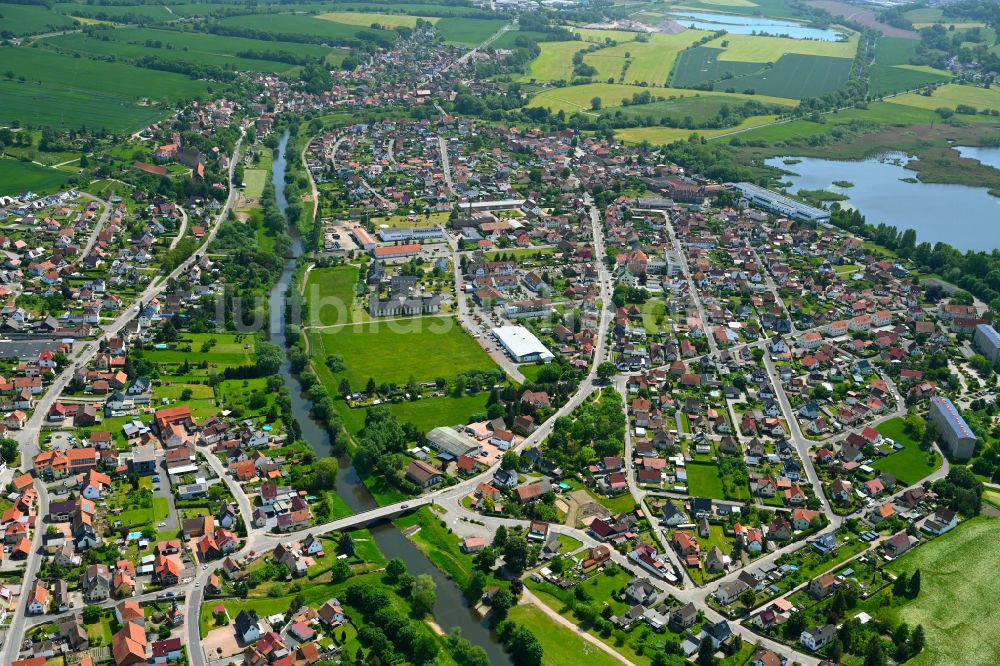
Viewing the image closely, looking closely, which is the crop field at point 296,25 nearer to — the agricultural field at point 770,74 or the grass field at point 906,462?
the agricultural field at point 770,74

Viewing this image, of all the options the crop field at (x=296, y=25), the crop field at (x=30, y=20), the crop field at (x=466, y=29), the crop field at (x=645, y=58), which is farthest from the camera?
the crop field at (x=466, y=29)

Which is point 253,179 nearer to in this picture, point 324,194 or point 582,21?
point 324,194

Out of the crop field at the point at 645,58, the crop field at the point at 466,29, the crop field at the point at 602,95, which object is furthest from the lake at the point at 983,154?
the crop field at the point at 466,29

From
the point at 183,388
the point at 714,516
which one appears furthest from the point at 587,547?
the point at 183,388

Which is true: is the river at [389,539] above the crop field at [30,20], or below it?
below

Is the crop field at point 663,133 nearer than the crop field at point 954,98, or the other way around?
the crop field at point 663,133

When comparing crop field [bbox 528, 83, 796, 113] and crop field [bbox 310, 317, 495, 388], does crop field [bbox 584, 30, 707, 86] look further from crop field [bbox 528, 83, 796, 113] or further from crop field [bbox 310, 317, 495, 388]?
crop field [bbox 310, 317, 495, 388]

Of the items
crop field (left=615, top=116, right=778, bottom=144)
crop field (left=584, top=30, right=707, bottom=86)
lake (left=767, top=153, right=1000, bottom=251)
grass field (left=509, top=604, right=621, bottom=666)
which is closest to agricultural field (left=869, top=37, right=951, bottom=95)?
crop field (left=584, top=30, right=707, bottom=86)

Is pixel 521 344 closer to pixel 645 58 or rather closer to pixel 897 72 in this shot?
pixel 645 58
